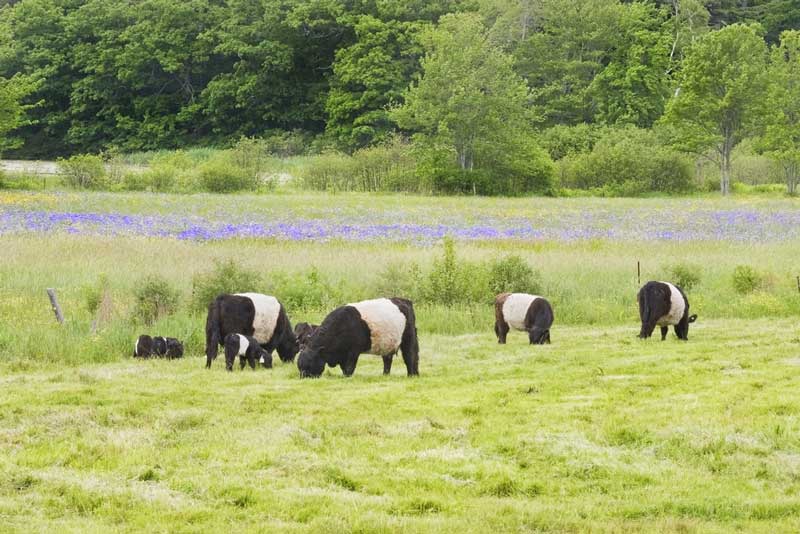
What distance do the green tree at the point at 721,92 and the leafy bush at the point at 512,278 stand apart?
1642 inches

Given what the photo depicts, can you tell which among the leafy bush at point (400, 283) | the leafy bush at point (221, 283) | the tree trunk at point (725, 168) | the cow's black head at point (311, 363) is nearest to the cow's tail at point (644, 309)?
the leafy bush at point (400, 283)

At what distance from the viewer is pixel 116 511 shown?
23.3 ft

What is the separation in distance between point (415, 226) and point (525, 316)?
1653 cm

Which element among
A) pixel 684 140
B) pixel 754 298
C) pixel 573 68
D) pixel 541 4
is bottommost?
pixel 754 298

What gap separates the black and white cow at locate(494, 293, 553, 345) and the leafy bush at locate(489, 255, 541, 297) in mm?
3520

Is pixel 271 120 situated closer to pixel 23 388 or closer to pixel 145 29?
pixel 145 29

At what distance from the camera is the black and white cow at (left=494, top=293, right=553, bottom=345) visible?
16297 mm

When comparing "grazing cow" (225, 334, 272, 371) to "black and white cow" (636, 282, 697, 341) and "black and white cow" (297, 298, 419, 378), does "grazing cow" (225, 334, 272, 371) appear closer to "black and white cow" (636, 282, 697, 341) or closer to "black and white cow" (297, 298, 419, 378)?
"black and white cow" (297, 298, 419, 378)

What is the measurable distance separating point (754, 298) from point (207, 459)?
48.1 ft

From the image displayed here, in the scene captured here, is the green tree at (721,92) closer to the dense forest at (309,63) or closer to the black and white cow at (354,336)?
the dense forest at (309,63)

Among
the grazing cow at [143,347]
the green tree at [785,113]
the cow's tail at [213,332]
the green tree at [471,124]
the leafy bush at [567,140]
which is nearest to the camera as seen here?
the cow's tail at [213,332]

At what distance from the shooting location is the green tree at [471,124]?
189 ft

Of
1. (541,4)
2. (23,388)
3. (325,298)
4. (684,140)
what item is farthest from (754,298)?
(541,4)

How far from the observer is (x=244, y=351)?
1401cm
